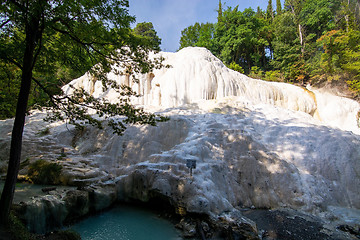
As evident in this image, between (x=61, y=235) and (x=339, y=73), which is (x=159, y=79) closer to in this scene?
(x=61, y=235)

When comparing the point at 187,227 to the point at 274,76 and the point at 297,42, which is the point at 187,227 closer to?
the point at 274,76

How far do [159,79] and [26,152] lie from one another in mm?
10077

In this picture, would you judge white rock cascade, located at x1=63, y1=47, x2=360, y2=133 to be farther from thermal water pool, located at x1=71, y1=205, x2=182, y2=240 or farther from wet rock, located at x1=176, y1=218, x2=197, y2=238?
wet rock, located at x1=176, y1=218, x2=197, y2=238

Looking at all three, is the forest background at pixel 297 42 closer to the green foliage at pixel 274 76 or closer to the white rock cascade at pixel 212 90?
the green foliage at pixel 274 76

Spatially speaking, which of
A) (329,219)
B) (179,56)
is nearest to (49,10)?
(329,219)

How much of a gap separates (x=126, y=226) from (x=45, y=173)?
14.8ft

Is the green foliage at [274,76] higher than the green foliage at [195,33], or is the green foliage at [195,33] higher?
the green foliage at [195,33]

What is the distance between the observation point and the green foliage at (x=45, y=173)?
7.78m

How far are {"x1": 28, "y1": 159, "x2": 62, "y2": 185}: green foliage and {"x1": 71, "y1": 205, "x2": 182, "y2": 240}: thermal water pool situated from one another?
2.85m

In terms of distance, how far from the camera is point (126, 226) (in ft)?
18.5

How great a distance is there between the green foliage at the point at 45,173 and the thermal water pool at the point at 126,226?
9.36 ft

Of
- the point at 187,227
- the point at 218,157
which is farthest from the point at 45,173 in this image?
the point at 218,157

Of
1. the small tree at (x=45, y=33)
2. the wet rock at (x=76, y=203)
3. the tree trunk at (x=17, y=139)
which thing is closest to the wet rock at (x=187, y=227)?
the wet rock at (x=76, y=203)

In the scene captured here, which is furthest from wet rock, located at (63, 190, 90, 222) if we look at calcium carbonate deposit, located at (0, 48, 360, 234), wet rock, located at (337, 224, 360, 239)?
wet rock, located at (337, 224, 360, 239)
